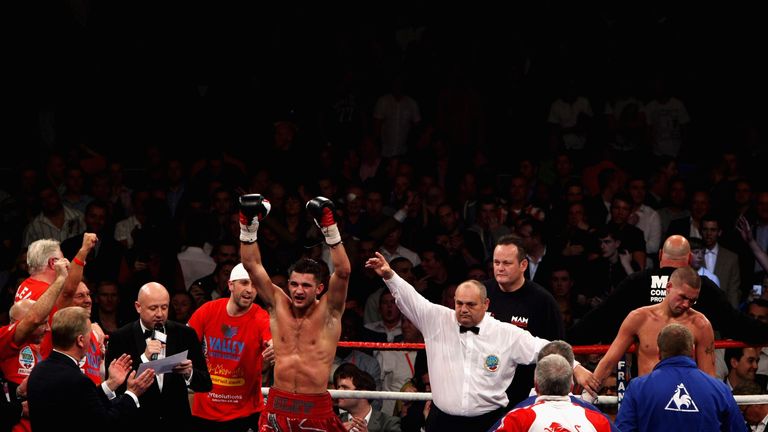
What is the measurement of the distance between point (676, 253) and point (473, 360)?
4.26 feet

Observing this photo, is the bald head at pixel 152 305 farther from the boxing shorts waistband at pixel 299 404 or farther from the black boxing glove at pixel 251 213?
the boxing shorts waistband at pixel 299 404

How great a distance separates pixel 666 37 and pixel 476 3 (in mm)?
1981

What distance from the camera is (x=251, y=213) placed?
225 inches

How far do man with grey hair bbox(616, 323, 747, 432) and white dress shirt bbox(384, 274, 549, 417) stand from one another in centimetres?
86

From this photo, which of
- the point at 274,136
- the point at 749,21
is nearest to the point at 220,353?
the point at 274,136

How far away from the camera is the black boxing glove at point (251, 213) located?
5.71m

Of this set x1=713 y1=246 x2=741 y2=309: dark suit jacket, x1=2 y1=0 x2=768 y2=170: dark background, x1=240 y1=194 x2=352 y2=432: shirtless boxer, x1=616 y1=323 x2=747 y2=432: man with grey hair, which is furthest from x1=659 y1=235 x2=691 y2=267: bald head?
x1=2 y1=0 x2=768 y2=170: dark background

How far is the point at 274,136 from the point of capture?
35.1 feet

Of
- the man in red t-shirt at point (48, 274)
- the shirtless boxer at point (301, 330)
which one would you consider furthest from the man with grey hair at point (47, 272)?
the shirtless boxer at point (301, 330)

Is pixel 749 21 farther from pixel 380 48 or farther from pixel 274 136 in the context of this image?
pixel 274 136

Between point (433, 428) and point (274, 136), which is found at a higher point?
point (274, 136)

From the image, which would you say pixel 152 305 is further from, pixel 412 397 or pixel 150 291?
pixel 412 397

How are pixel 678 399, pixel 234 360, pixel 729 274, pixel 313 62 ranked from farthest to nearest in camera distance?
pixel 313 62, pixel 729 274, pixel 234 360, pixel 678 399

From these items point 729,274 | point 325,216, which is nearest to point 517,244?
point 325,216
